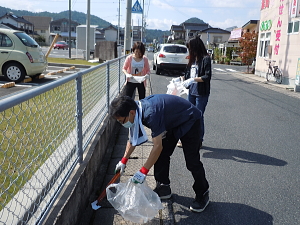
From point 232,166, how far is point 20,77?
8507 mm

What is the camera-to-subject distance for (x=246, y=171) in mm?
4227

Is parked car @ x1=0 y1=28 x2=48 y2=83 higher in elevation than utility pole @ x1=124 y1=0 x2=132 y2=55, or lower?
lower

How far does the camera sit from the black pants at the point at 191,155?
119 inches

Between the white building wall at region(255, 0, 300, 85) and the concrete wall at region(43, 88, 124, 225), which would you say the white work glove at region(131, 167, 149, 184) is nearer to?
the concrete wall at region(43, 88, 124, 225)

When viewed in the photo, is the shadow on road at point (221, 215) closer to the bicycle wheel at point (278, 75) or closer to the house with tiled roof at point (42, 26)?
the bicycle wheel at point (278, 75)

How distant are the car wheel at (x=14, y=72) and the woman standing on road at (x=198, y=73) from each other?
7497 millimetres

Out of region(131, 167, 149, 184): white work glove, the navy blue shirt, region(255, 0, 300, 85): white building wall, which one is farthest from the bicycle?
region(131, 167, 149, 184): white work glove

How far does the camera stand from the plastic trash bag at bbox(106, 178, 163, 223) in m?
2.73

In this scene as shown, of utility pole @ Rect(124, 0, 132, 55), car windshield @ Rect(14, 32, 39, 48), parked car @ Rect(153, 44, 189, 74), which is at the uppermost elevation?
utility pole @ Rect(124, 0, 132, 55)

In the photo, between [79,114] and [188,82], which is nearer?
[79,114]

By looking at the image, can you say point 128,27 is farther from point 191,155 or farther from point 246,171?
point 191,155

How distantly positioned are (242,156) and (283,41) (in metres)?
12.0

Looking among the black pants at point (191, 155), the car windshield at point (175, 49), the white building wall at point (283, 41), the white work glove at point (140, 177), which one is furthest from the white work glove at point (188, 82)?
the car windshield at point (175, 49)

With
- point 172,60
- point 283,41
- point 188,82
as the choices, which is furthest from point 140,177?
point 283,41
